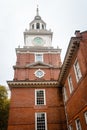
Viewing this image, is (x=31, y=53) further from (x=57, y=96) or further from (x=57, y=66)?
(x=57, y=96)

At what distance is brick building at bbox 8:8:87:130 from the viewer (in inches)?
474

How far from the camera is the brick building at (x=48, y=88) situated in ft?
39.5

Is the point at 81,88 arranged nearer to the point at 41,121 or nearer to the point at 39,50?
the point at 41,121

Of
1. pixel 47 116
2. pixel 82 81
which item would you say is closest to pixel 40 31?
pixel 47 116

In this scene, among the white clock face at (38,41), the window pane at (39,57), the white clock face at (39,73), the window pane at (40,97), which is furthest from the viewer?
the white clock face at (38,41)

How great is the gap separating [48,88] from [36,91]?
5.29 ft

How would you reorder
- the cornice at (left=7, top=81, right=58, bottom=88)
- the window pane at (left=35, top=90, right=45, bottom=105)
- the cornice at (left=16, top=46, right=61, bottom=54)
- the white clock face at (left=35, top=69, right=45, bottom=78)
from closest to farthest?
the window pane at (left=35, top=90, right=45, bottom=105) < the cornice at (left=7, top=81, right=58, bottom=88) < the white clock face at (left=35, top=69, right=45, bottom=78) < the cornice at (left=16, top=46, right=61, bottom=54)

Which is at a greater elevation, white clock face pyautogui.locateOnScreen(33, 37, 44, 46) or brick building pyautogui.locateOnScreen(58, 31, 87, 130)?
white clock face pyautogui.locateOnScreen(33, 37, 44, 46)

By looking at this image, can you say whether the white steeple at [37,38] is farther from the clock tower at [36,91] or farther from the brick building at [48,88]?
the clock tower at [36,91]

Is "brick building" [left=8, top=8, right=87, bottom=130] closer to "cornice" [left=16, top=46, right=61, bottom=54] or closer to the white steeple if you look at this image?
"cornice" [left=16, top=46, right=61, bottom=54]

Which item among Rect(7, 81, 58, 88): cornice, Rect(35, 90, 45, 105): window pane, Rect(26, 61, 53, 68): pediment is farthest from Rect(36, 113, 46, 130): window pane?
Rect(26, 61, 53, 68): pediment

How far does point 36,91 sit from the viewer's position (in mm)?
19297

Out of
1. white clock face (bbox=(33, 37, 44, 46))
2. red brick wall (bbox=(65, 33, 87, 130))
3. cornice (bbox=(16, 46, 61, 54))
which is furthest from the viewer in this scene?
white clock face (bbox=(33, 37, 44, 46))

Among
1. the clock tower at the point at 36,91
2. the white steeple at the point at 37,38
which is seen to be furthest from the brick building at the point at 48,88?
the white steeple at the point at 37,38
